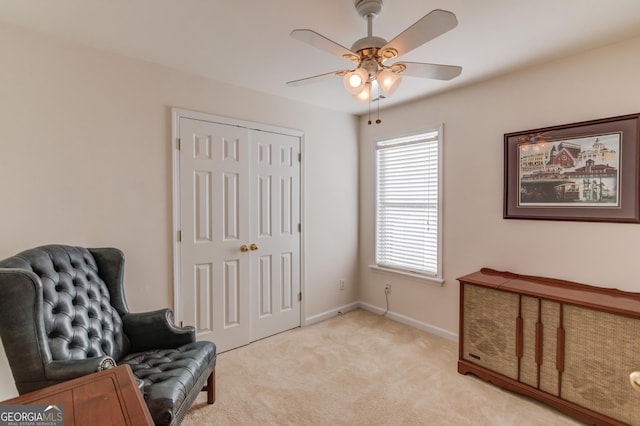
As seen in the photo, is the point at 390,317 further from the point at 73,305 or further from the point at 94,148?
the point at 94,148

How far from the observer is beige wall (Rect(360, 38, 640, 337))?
7.01ft

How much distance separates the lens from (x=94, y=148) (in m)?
2.23

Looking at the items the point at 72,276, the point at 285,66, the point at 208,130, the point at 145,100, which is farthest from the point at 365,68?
the point at 72,276

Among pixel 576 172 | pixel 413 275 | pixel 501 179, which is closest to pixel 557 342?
pixel 576 172

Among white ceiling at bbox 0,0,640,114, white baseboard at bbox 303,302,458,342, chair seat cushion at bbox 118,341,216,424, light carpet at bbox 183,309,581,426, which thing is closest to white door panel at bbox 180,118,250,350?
light carpet at bbox 183,309,581,426

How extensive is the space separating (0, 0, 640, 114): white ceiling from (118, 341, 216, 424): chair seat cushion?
2.03 m

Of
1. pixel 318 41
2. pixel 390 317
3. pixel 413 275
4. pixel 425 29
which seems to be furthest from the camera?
pixel 390 317

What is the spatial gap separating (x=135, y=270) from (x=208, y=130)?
1.32 metres

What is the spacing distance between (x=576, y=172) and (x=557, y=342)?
49.4 inches

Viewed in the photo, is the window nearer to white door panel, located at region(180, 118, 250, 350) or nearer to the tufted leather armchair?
white door panel, located at region(180, 118, 250, 350)

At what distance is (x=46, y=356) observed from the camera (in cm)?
139

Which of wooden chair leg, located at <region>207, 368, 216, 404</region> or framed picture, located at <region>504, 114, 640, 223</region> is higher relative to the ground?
framed picture, located at <region>504, 114, 640, 223</region>

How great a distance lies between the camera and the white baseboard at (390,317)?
3.14 meters

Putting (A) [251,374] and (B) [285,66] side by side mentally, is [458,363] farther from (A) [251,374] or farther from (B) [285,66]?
(B) [285,66]
